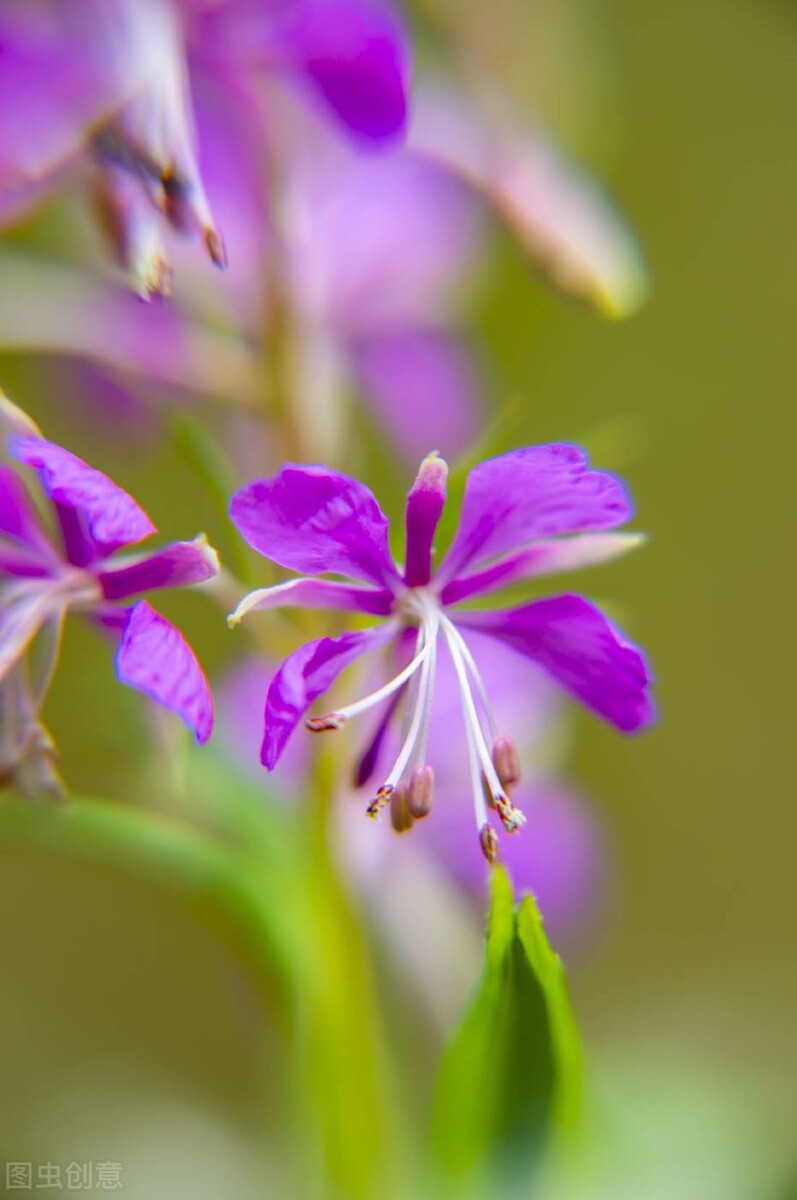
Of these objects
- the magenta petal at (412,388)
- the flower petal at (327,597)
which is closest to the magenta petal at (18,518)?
the flower petal at (327,597)

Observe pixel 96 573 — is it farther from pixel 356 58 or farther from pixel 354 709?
pixel 356 58

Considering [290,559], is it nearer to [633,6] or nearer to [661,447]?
[661,447]

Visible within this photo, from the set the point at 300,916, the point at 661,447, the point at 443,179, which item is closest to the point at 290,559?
the point at 300,916

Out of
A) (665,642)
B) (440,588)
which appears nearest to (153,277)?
(440,588)

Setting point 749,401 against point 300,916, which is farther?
point 749,401

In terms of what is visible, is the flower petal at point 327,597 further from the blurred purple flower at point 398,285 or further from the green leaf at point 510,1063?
the blurred purple flower at point 398,285

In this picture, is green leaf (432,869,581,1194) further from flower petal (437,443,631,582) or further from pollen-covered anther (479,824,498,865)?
flower petal (437,443,631,582)
